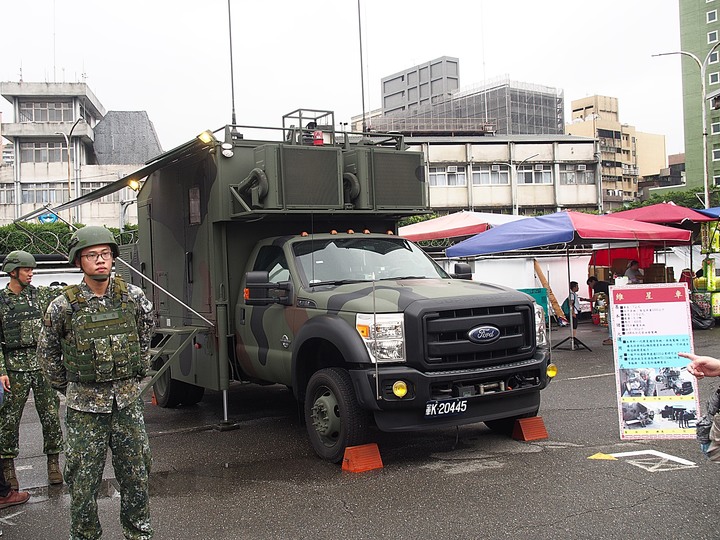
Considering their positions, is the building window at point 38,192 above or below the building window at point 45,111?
below

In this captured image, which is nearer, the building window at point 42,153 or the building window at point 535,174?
the building window at point 42,153

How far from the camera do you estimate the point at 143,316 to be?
4.90 meters

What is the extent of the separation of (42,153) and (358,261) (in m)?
65.4

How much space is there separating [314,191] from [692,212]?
41.5 feet

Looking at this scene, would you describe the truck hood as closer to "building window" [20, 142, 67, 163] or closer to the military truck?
the military truck

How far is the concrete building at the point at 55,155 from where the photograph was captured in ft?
213

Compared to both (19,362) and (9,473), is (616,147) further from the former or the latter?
(9,473)

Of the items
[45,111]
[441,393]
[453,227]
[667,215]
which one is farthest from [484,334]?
[45,111]

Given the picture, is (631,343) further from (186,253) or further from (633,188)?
(633,188)

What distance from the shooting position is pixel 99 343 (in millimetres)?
4551

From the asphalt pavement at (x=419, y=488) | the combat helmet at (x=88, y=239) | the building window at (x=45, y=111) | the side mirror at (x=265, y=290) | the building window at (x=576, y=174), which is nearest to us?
the combat helmet at (x=88, y=239)

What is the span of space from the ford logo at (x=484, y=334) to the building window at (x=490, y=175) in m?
62.1

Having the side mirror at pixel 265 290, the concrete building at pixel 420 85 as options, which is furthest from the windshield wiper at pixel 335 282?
the concrete building at pixel 420 85

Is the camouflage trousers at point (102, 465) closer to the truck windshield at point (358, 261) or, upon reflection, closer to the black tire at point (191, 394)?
the truck windshield at point (358, 261)
